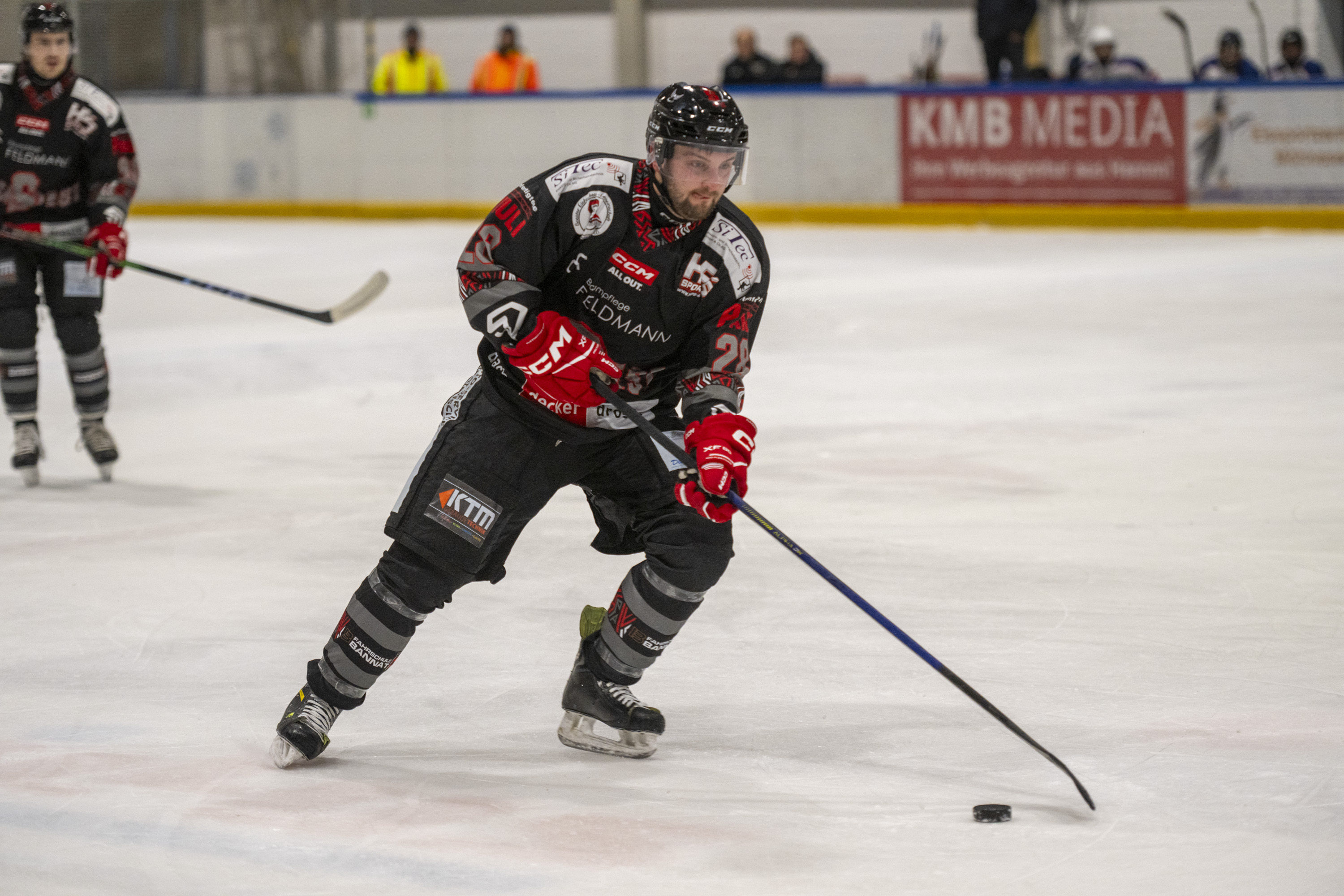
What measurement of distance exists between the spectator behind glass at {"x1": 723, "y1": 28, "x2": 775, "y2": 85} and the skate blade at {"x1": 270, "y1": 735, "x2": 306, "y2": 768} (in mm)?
10943

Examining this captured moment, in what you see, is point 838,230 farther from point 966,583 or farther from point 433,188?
point 966,583

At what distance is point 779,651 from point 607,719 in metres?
0.68

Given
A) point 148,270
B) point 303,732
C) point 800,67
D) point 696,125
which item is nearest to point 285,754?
point 303,732

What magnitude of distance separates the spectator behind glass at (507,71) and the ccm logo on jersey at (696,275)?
40.1 feet

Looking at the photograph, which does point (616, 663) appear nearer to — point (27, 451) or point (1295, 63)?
point (27, 451)

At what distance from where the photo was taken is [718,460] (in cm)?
286

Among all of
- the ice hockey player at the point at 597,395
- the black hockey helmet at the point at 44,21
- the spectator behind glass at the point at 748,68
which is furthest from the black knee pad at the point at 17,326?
the spectator behind glass at the point at 748,68

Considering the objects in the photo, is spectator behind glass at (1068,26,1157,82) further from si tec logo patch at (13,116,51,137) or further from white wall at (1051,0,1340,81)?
si tec logo patch at (13,116,51,137)

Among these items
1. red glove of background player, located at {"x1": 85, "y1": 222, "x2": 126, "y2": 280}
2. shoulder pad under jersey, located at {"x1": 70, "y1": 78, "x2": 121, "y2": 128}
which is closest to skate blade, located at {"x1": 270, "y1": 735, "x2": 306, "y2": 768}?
red glove of background player, located at {"x1": 85, "y1": 222, "x2": 126, "y2": 280}

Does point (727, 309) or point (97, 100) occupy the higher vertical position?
point (97, 100)

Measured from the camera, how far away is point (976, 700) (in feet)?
9.46

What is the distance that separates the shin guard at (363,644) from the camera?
304cm

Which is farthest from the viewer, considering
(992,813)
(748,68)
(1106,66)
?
(748,68)

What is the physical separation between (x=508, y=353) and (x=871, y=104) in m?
10.1
